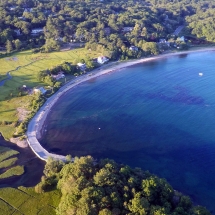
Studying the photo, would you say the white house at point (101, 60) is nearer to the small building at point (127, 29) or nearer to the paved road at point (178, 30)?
the small building at point (127, 29)

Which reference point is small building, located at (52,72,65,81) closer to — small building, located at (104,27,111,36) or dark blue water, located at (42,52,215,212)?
dark blue water, located at (42,52,215,212)

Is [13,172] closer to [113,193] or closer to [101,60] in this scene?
[113,193]

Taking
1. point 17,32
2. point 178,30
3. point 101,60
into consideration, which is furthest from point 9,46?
point 178,30

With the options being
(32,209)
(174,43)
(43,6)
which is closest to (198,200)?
(32,209)

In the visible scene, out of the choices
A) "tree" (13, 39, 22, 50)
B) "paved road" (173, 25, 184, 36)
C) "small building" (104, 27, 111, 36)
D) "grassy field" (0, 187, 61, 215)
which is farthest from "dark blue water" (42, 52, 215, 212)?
"paved road" (173, 25, 184, 36)

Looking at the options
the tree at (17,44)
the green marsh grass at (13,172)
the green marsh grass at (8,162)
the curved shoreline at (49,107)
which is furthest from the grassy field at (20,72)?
the green marsh grass at (13,172)

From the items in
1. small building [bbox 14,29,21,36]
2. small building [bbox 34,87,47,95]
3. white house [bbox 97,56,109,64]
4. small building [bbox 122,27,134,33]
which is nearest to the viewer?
small building [bbox 34,87,47,95]

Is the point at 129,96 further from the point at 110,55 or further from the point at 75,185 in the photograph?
the point at 75,185
